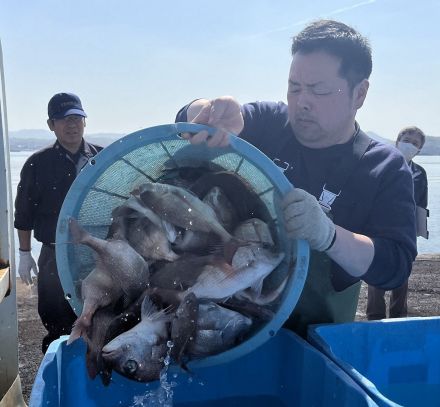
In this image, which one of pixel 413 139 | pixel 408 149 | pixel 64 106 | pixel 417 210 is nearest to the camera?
pixel 64 106

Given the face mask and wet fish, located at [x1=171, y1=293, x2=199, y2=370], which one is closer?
wet fish, located at [x1=171, y1=293, x2=199, y2=370]

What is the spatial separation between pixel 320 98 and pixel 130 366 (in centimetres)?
137

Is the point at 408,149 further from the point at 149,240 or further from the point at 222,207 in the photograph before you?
the point at 149,240

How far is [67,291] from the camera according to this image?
6.17 feet

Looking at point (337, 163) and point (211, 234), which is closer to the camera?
point (211, 234)

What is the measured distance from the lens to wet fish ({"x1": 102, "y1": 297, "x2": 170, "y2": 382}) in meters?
1.66

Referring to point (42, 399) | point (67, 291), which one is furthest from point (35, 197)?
point (42, 399)

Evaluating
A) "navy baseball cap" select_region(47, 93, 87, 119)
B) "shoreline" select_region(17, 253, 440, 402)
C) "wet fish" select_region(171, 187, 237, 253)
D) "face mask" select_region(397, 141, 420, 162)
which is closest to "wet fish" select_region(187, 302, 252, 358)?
"wet fish" select_region(171, 187, 237, 253)

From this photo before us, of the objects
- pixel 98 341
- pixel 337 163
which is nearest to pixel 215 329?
pixel 98 341

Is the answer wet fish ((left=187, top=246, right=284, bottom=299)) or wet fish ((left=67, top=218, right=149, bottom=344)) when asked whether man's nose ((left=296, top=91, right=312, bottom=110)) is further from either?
wet fish ((left=67, top=218, right=149, bottom=344))

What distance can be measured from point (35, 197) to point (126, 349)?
11.6 ft

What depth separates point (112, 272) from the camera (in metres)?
1.85

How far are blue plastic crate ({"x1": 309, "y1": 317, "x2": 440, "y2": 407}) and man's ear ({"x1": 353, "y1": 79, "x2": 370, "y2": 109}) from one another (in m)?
1.02

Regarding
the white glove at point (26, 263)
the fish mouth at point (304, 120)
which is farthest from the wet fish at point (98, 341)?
the white glove at point (26, 263)
